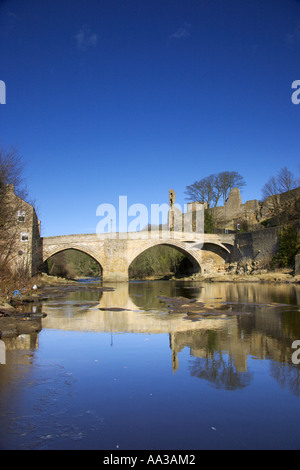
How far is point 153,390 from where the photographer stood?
3.86 metres

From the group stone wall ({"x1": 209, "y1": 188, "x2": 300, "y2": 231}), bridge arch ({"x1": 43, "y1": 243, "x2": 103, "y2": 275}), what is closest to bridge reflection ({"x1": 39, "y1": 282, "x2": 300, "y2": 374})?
bridge arch ({"x1": 43, "y1": 243, "x2": 103, "y2": 275})

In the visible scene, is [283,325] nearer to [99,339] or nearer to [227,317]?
[227,317]

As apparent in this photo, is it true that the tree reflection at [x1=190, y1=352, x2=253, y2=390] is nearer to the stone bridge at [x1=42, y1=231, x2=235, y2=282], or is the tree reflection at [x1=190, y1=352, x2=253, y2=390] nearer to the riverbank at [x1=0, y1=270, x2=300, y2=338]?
the riverbank at [x1=0, y1=270, x2=300, y2=338]

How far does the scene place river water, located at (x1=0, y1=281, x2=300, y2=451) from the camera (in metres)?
2.82

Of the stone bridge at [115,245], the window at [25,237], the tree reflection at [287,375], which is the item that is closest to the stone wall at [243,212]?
the stone bridge at [115,245]

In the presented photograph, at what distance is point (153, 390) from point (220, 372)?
100cm

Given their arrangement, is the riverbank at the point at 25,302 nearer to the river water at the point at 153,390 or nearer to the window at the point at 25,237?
the river water at the point at 153,390

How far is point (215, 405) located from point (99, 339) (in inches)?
142

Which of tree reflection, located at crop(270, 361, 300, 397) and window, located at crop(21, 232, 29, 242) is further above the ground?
window, located at crop(21, 232, 29, 242)

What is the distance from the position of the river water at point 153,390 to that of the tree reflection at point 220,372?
0.5 inches

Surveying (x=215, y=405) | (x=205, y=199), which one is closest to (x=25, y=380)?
(x=215, y=405)

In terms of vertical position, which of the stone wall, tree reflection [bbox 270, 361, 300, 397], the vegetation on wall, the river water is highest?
the stone wall

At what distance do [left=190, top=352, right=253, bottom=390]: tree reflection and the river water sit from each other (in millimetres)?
13
